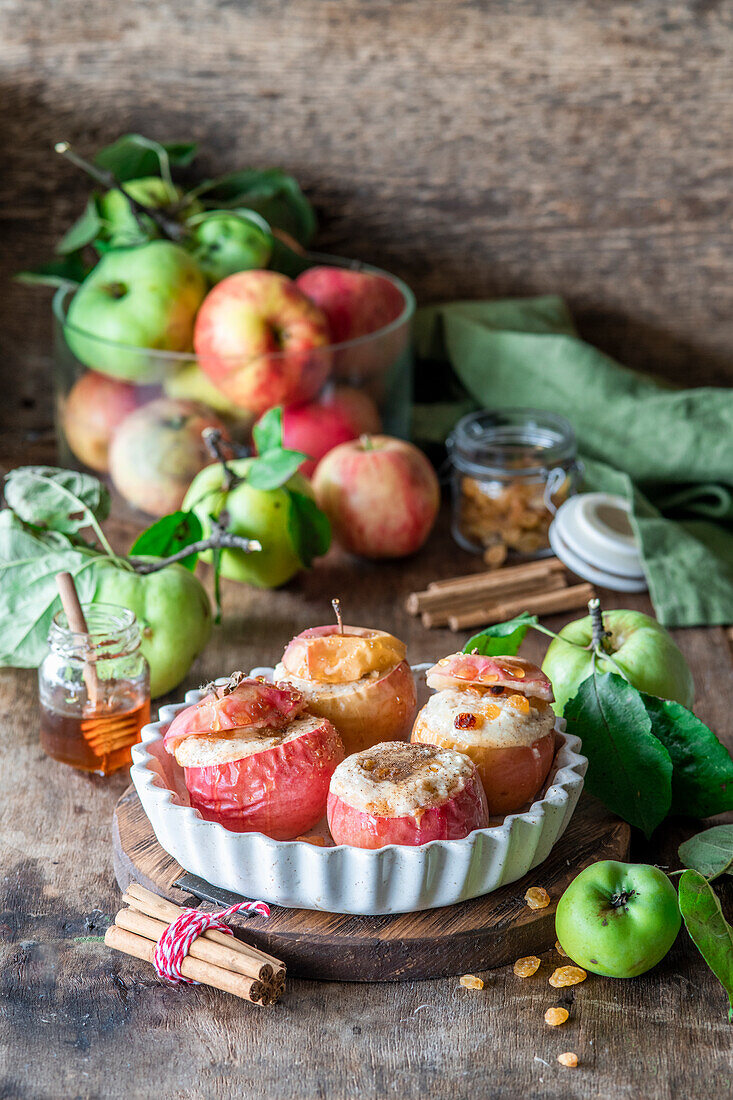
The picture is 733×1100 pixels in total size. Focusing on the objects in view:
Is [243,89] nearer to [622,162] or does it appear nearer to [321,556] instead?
[622,162]

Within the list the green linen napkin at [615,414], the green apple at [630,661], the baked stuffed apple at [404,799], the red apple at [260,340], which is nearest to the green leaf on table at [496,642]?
the green apple at [630,661]

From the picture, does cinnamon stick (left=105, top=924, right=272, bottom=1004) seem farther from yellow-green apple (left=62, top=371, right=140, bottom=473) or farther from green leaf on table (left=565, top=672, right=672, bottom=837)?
yellow-green apple (left=62, top=371, right=140, bottom=473)

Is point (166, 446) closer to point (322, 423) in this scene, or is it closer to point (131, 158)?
point (322, 423)

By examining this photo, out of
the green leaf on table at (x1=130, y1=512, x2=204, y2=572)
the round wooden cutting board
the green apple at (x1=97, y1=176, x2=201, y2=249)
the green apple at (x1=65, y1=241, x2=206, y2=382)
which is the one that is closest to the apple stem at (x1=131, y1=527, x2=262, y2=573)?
the green leaf on table at (x1=130, y1=512, x2=204, y2=572)

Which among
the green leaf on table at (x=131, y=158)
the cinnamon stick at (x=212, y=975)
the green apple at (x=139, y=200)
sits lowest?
the cinnamon stick at (x=212, y=975)

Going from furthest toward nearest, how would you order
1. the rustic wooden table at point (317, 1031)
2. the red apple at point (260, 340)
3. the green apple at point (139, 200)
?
the green apple at point (139, 200)
the red apple at point (260, 340)
the rustic wooden table at point (317, 1031)

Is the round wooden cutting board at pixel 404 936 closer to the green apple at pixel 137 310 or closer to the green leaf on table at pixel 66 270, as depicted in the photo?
the green apple at pixel 137 310

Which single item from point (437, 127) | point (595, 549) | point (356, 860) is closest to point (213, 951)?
point (356, 860)
